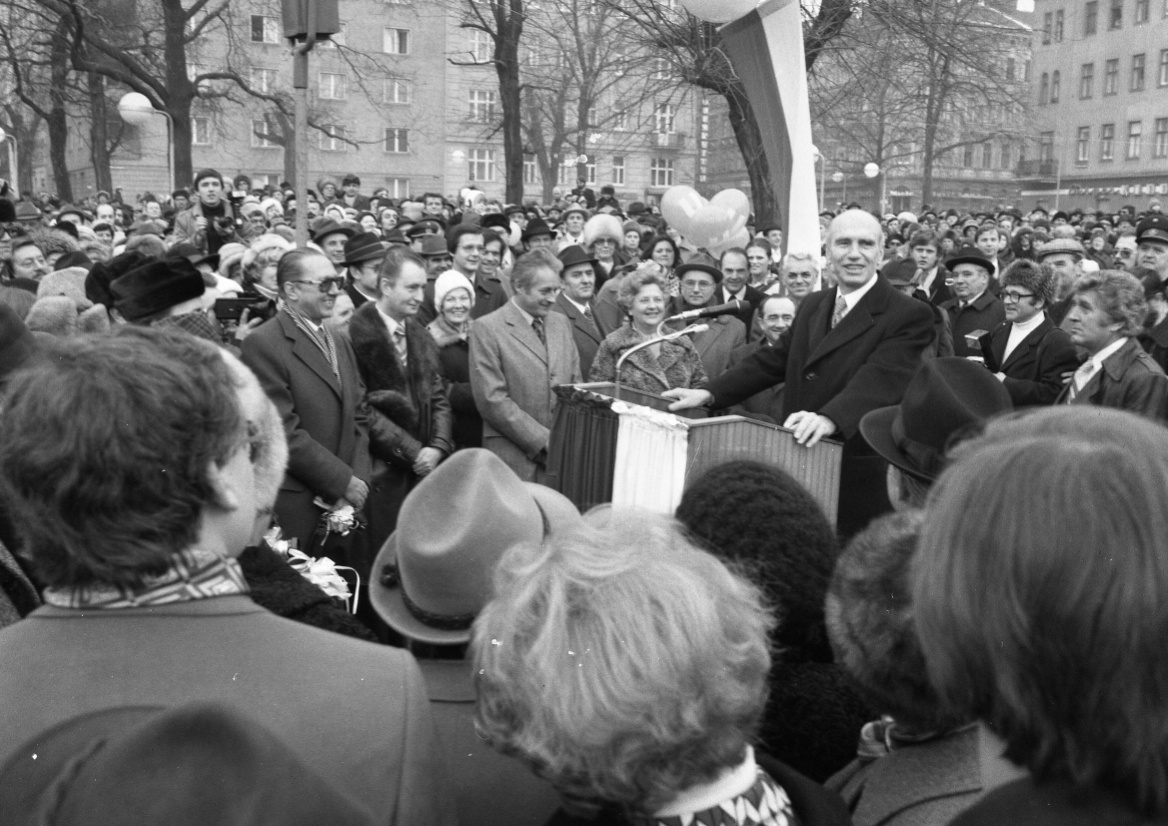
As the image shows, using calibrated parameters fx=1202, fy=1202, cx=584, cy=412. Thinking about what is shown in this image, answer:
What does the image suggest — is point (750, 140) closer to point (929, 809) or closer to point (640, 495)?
point (640, 495)

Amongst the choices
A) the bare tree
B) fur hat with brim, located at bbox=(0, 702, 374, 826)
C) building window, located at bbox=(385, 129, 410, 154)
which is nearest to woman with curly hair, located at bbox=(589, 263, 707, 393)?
Result: fur hat with brim, located at bbox=(0, 702, 374, 826)

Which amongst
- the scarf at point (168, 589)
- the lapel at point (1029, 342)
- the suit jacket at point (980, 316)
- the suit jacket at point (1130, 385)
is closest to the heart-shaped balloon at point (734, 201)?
the suit jacket at point (980, 316)

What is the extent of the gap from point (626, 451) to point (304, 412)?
5.77ft

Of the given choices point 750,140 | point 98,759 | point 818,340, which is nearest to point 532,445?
point 818,340

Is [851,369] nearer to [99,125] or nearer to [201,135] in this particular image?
[99,125]

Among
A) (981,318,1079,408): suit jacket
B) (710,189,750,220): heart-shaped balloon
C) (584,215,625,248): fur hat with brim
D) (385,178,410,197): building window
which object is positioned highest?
(385,178,410,197): building window

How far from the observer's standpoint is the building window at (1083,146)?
220 ft

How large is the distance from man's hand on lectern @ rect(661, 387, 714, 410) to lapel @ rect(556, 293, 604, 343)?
2992mm

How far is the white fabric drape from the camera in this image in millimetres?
3992

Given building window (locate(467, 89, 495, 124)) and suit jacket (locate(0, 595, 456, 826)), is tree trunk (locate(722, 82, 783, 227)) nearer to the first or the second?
suit jacket (locate(0, 595, 456, 826))

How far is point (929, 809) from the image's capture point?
74.3 inches

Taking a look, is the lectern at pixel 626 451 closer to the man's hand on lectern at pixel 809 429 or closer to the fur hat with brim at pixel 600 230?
the man's hand on lectern at pixel 809 429

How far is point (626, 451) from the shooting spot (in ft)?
13.9

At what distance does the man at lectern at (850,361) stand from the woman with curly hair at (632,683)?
261 centimetres
